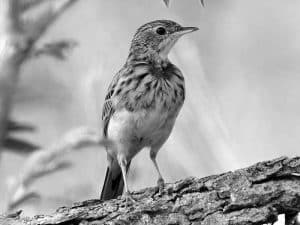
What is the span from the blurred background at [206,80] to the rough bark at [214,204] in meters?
0.84

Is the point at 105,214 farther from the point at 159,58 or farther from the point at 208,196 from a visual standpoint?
the point at 159,58

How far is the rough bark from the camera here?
Answer: 335cm

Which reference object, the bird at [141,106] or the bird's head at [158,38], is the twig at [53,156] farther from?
the bird's head at [158,38]

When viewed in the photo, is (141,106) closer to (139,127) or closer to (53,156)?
(139,127)

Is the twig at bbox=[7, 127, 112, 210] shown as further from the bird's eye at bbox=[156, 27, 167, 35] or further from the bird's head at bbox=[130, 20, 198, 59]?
the bird's eye at bbox=[156, 27, 167, 35]

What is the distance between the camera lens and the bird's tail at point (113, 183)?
5791 millimetres

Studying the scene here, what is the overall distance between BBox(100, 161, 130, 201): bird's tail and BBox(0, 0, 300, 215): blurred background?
14 centimetres

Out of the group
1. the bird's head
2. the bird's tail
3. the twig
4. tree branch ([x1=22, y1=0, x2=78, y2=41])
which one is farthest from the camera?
the bird's head

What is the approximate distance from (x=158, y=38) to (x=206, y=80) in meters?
0.71

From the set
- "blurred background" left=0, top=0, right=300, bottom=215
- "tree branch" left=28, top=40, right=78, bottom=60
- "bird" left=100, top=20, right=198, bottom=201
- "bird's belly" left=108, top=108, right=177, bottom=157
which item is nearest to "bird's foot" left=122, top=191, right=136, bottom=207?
"blurred background" left=0, top=0, right=300, bottom=215

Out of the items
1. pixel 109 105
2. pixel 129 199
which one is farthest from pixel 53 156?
pixel 109 105

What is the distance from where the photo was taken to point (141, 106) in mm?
5441

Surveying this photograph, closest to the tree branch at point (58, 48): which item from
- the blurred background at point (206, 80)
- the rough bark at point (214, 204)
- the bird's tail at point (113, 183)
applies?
the rough bark at point (214, 204)

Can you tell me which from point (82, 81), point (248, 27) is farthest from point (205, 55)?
point (82, 81)
